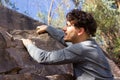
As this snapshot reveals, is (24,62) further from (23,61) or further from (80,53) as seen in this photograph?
(80,53)

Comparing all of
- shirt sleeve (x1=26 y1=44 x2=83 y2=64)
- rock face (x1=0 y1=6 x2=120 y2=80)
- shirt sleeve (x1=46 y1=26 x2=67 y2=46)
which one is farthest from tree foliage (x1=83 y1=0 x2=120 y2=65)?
shirt sleeve (x1=26 y1=44 x2=83 y2=64)

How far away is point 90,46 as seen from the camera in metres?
2.53

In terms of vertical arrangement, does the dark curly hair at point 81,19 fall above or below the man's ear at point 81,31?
above

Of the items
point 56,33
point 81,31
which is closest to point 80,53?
point 81,31

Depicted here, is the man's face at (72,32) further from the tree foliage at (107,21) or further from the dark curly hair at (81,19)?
the tree foliage at (107,21)

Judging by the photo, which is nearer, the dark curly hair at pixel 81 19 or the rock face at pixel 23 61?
the rock face at pixel 23 61

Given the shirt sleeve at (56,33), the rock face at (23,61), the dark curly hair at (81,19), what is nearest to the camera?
the rock face at (23,61)

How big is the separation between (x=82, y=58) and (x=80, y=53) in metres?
0.05

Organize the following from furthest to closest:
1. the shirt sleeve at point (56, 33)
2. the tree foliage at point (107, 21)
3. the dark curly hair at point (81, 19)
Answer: the tree foliage at point (107, 21) < the shirt sleeve at point (56, 33) < the dark curly hair at point (81, 19)

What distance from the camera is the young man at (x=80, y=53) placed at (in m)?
2.46

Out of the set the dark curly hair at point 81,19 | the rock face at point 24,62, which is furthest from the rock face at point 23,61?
the dark curly hair at point 81,19

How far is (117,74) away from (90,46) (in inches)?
50.9

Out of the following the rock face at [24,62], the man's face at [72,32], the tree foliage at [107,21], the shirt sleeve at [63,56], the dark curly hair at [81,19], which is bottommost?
the tree foliage at [107,21]

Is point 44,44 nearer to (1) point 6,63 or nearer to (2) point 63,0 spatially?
(1) point 6,63
